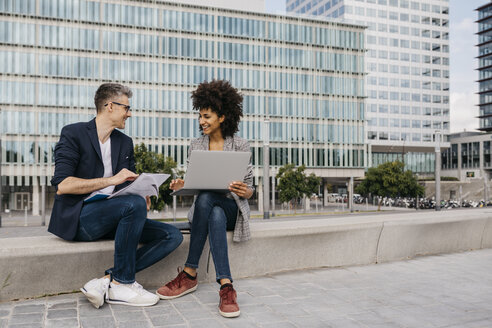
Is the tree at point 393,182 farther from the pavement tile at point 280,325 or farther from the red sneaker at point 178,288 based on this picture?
the pavement tile at point 280,325

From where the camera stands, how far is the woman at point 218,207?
12.3 feet

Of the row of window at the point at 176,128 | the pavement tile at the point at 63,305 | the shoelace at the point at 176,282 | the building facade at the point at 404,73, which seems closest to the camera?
the pavement tile at the point at 63,305

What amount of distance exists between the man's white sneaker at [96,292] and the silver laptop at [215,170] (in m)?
1.05

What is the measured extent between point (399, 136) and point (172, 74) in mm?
49857

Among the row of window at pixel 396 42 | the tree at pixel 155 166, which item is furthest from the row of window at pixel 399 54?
the tree at pixel 155 166

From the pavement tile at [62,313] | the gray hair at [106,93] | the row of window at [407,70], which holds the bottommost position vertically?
the pavement tile at [62,313]

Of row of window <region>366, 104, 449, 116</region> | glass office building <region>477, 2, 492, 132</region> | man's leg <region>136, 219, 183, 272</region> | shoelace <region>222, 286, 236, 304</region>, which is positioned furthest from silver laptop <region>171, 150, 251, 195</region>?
glass office building <region>477, 2, 492, 132</region>

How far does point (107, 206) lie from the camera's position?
3.60m

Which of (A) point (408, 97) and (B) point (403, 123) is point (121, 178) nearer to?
(B) point (403, 123)

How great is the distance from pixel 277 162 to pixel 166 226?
48.4 m

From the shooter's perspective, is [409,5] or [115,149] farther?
[409,5]

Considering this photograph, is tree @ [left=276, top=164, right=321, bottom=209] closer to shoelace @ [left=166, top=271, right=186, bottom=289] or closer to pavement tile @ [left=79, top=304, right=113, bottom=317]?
shoelace @ [left=166, top=271, right=186, bottom=289]

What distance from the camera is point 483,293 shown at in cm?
428

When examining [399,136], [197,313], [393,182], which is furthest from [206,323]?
[399,136]
